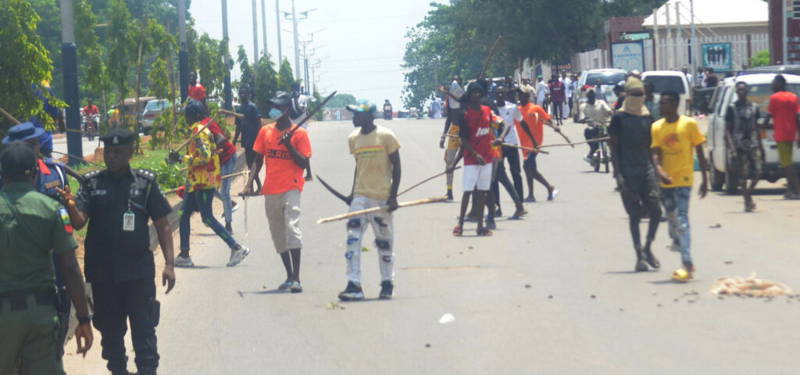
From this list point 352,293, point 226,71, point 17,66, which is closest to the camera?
point 352,293

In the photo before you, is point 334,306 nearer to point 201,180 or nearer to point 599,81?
point 201,180

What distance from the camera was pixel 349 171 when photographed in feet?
89.6

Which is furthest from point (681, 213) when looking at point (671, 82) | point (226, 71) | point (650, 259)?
point (226, 71)

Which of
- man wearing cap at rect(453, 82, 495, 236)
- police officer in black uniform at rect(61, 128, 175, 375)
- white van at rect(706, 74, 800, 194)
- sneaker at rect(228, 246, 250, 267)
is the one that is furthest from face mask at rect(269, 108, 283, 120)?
white van at rect(706, 74, 800, 194)

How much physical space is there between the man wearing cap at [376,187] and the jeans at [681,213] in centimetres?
260

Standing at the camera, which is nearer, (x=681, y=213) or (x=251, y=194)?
(x=681, y=213)

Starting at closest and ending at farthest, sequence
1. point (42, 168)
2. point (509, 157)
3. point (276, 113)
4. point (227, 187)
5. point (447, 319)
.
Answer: point (42, 168) → point (447, 319) → point (276, 113) → point (227, 187) → point (509, 157)

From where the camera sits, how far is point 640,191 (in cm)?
1196

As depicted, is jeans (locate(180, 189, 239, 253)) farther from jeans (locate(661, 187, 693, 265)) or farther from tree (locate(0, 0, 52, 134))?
jeans (locate(661, 187, 693, 265))

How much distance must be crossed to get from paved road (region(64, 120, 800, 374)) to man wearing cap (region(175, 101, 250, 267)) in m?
0.26

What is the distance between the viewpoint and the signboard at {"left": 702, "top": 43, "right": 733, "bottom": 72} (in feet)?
160

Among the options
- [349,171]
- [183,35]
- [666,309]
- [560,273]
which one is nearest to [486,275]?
[560,273]

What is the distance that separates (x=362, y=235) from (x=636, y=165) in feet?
9.21

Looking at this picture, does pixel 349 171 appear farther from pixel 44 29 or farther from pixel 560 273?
pixel 44 29
